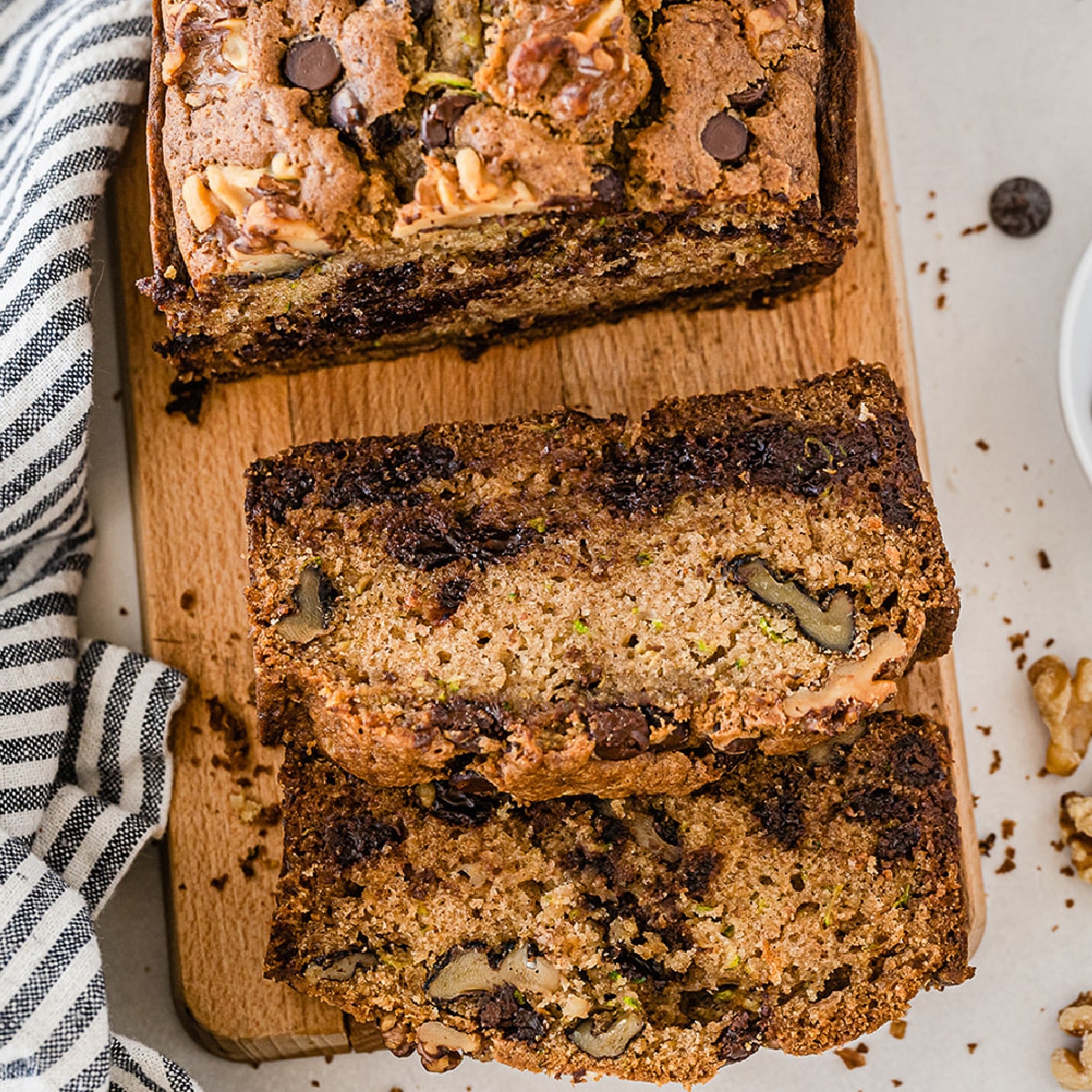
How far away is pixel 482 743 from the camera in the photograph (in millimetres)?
2820

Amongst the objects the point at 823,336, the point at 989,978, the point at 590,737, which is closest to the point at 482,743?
the point at 590,737

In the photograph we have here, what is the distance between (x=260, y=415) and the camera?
142 inches

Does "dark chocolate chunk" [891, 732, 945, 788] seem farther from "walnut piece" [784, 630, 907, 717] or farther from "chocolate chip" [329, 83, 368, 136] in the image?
"chocolate chip" [329, 83, 368, 136]

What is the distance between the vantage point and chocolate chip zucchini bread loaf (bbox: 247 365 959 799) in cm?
285

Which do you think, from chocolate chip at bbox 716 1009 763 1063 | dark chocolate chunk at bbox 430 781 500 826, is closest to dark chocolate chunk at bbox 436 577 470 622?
dark chocolate chunk at bbox 430 781 500 826

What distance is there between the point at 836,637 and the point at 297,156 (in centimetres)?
159

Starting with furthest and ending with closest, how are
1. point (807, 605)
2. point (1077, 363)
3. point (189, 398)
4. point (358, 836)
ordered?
point (189, 398) → point (1077, 363) → point (358, 836) → point (807, 605)

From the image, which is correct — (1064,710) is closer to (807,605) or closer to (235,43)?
(807,605)

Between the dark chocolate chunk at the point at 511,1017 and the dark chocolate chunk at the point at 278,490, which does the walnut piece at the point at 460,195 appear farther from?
the dark chocolate chunk at the point at 511,1017

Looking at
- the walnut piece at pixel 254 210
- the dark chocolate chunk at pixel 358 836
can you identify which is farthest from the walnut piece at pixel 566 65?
the dark chocolate chunk at pixel 358 836

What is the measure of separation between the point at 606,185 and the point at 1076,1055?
9.04 ft

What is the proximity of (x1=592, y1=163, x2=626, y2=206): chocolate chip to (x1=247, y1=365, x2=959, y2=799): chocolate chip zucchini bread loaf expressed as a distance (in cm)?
56

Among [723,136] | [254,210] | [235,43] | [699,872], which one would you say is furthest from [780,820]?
[235,43]

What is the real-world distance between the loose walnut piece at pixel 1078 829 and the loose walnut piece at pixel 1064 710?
84 mm
